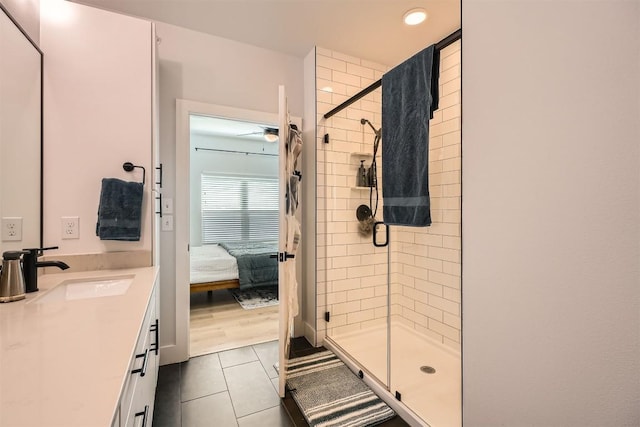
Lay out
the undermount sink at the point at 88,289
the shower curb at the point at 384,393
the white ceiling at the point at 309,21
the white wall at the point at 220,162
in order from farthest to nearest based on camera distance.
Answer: the white wall at the point at 220,162 → the white ceiling at the point at 309,21 → the shower curb at the point at 384,393 → the undermount sink at the point at 88,289

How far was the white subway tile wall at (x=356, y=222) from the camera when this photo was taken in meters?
2.52

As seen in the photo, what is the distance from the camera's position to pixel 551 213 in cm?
95

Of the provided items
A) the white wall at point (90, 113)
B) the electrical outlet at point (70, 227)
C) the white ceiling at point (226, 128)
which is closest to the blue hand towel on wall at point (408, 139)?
the white wall at point (90, 113)

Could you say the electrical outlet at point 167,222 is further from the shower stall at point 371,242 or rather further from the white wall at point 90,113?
the shower stall at point 371,242

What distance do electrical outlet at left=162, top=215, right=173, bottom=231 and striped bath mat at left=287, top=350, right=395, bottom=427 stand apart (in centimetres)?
146

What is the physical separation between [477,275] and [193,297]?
3754 mm

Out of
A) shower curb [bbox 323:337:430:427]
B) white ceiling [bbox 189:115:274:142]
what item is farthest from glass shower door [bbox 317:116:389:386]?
white ceiling [bbox 189:115:274:142]

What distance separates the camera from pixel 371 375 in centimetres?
202

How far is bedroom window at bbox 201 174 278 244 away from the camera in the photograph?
222 inches

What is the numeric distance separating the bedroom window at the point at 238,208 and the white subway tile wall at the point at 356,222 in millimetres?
3676

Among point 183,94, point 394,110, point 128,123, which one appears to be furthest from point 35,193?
point 394,110

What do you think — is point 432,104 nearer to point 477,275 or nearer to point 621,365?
point 477,275

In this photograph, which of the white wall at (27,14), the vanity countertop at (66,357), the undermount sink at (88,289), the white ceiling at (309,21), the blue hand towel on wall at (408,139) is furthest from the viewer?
the white ceiling at (309,21)

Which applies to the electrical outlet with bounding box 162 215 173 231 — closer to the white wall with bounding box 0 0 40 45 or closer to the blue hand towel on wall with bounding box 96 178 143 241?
the blue hand towel on wall with bounding box 96 178 143 241
